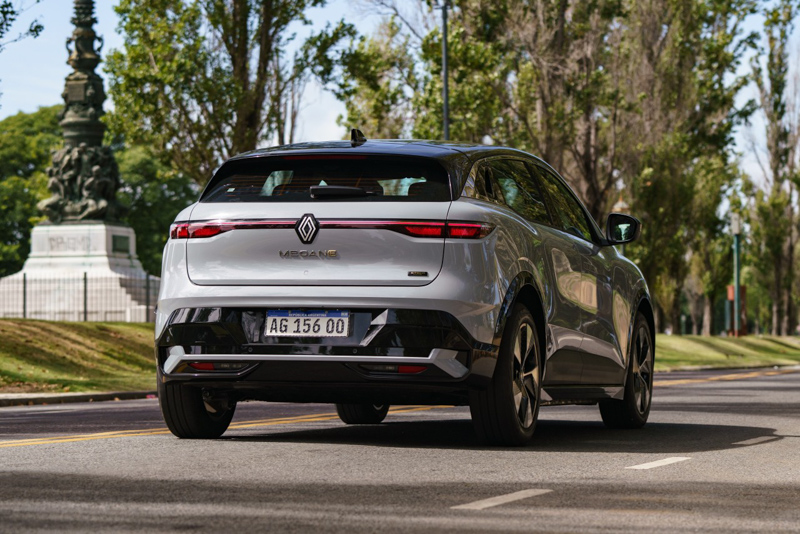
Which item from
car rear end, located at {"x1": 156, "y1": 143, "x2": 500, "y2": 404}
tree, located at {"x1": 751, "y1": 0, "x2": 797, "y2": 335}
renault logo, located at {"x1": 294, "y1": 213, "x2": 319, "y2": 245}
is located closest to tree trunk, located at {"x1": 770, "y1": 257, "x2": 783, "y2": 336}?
tree, located at {"x1": 751, "y1": 0, "x2": 797, "y2": 335}

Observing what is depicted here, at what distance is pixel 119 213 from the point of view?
41.0 m

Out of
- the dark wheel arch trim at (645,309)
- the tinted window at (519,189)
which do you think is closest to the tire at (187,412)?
the tinted window at (519,189)

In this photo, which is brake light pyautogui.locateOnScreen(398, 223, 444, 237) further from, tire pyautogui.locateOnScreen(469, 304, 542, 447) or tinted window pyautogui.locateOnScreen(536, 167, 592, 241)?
tinted window pyautogui.locateOnScreen(536, 167, 592, 241)

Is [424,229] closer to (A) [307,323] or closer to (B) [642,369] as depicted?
(A) [307,323]

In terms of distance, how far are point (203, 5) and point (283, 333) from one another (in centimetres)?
2841

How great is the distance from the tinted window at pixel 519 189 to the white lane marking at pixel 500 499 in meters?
2.93

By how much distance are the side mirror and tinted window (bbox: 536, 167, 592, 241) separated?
0.58ft

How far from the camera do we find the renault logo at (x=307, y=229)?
879 centimetres

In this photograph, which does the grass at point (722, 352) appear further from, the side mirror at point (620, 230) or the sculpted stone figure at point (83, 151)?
the side mirror at point (620, 230)

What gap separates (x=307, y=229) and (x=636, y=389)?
12.9 feet

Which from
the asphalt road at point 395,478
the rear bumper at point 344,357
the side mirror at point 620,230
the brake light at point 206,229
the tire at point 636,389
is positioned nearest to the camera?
the asphalt road at point 395,478

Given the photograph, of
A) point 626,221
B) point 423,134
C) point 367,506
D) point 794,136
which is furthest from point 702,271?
point 367,506

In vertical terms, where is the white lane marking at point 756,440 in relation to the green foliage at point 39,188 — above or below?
below

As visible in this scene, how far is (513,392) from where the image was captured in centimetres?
909
